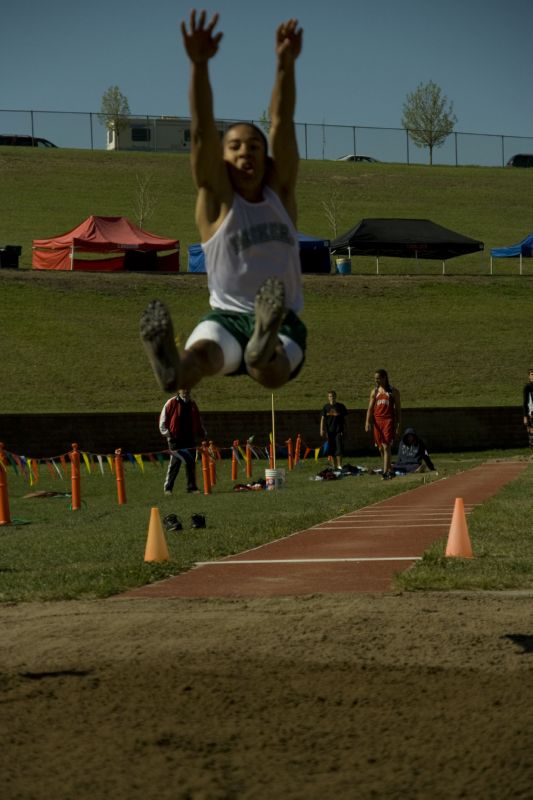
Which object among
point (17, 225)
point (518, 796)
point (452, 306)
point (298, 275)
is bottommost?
point (518, 796)

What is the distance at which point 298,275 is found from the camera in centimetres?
682

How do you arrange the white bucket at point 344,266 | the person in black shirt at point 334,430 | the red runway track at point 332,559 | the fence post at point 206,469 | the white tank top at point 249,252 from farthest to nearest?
the white bucket at point 344,266
the person in black shirt at point 334,430
the fence post at point 206,469
the red runway track at point 332,559
the white tank top at point 249,252

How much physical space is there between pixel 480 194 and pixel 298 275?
72.2 meters

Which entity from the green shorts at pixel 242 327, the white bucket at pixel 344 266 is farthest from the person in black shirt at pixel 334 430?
the white bucket at pixel 344 266

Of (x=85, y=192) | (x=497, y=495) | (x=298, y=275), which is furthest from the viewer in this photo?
(x=85, y=192)

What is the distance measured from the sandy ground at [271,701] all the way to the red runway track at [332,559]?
0.96m

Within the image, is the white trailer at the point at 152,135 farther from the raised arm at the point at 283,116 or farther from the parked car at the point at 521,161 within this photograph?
the raised arm at the point at 283,116

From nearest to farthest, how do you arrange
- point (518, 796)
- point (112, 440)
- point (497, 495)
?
point (518, 796)
point (497, 495)
point (112, 440)

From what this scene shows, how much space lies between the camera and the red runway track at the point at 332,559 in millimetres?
9648

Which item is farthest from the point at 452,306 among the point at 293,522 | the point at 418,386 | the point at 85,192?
the point at 293,522

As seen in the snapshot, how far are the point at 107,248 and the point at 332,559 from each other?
1471 inches

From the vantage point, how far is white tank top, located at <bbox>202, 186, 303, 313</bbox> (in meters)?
6.44

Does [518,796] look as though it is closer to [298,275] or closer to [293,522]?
[298,275]

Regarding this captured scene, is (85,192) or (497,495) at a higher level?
(85,192)
